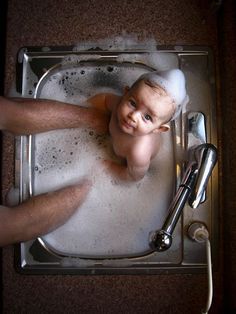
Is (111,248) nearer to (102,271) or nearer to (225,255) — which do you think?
(102,271)

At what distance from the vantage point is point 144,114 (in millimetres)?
944

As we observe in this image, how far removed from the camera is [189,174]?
95 centimetres

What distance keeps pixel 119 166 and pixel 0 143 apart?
1.25 feet

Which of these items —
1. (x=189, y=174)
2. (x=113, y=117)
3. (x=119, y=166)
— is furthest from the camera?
(x=119, y=166)

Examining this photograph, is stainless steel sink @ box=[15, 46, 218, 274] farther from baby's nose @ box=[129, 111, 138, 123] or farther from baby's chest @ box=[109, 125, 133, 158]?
baby's nose @ box=[129, 111, 138, 123]

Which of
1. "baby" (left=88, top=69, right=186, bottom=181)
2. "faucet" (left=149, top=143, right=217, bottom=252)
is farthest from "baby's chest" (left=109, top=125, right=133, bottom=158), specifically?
"faucet" (left=149, top=143, right=217, bottom=252)

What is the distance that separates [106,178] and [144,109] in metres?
0.35

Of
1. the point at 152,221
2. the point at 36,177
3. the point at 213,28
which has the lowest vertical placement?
the point at 152,221

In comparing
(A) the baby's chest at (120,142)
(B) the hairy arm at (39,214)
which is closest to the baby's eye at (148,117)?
(A) the baby's chest at (120,142)

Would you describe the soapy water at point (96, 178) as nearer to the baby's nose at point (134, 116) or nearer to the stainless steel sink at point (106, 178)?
the stainless steel sink at point (106, 178)

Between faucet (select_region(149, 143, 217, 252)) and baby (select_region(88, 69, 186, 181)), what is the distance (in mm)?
148

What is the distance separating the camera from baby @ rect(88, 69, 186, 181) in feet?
3.06

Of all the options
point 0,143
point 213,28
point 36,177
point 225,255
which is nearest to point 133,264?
point 225,255

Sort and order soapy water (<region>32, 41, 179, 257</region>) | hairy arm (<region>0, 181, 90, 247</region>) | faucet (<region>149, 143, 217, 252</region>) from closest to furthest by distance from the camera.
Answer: faucet (<region>149, 143, 217, 252</region>)
hairy arm (<region>0, 181, 90, 247</region>)
soapy water (<region>32, 41, 179, 257</region>)
